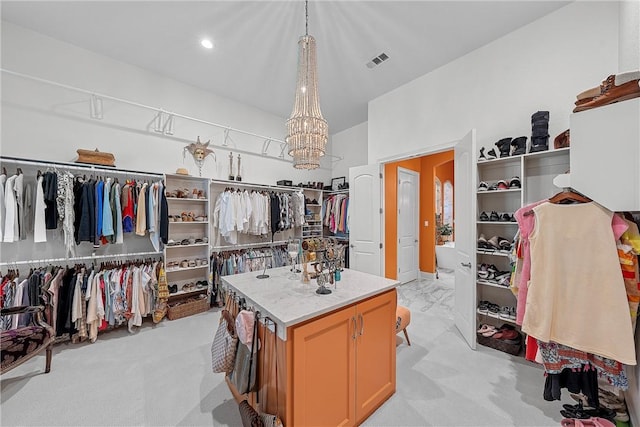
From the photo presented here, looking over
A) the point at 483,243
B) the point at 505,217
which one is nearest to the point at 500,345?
the point at 483,243

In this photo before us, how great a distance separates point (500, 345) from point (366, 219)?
7.97 ft

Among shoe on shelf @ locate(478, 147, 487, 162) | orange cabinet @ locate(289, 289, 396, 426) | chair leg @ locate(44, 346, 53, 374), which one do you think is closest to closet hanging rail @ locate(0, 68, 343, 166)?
chair leg @ locate(44, 346, 53, 374)

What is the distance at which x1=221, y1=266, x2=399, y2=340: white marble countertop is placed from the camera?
52.5 inches

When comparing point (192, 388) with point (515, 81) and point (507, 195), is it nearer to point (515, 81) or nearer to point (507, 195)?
point (507, 195)

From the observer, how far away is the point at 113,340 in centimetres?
283

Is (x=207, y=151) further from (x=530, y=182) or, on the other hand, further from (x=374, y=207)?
(x=530, y=182)

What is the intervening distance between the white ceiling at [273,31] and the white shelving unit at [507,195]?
1537 millimetres

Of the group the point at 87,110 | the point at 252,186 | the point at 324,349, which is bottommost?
the point at 324,349

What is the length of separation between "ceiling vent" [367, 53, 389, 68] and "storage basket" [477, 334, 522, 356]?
359 cm

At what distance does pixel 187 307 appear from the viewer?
11.4 feet

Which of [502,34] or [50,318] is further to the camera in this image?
[502,34]

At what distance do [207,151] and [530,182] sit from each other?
4363mm

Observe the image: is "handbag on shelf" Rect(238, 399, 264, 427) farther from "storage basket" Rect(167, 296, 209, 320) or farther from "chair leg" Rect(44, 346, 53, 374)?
"storage basket" Rect(167, 296, 209, 320)

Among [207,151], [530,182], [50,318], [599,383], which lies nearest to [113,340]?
[50,318]
